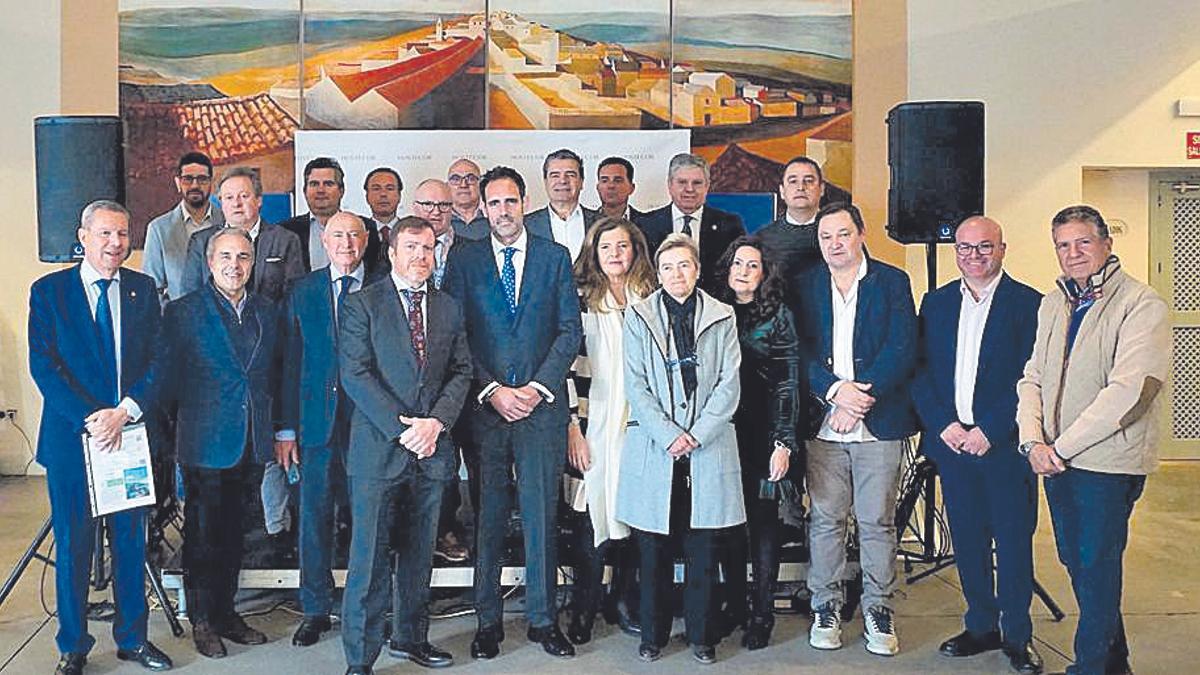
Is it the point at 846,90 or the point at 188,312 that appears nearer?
the point at 188,312

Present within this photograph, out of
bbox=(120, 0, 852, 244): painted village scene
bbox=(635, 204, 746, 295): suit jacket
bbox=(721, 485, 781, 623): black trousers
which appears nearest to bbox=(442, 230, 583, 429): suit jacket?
bbox=(721, 485, 781, 623): black trousers

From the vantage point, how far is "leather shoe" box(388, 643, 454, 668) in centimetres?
400

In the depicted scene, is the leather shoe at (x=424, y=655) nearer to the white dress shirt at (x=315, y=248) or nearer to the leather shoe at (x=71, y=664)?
the leather shoe at (x=71, y=664)

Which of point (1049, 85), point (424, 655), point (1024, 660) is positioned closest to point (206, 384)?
point (424, 655)

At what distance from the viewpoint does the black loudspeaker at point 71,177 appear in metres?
4.77

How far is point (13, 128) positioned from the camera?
762 centimetres

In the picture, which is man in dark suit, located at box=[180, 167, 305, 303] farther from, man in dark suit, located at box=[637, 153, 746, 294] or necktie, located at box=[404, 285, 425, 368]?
man in dark suit, located at box=[637, 153, 746, 294]

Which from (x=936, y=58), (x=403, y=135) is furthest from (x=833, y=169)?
(x=403, y=135)

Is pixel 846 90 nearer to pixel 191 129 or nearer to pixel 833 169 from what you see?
pixel 833 169

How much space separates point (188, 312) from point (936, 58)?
5.38 metres

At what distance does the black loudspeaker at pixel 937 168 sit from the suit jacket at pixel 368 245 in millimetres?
2183

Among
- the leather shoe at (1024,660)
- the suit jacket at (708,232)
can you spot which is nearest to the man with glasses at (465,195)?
the suit jacket at (708,232)

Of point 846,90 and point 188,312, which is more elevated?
point 846,90

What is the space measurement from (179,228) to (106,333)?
1.40 metres
